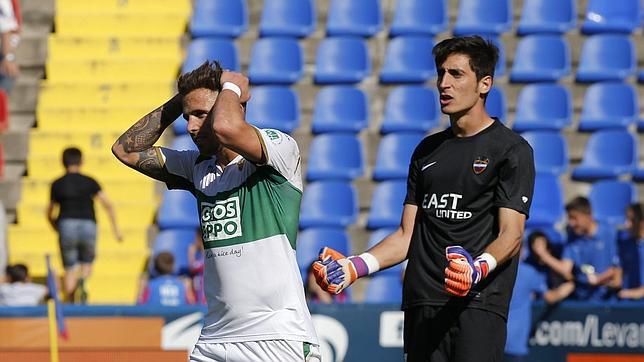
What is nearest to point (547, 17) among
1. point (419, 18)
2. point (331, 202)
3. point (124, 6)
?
point (419, 18)

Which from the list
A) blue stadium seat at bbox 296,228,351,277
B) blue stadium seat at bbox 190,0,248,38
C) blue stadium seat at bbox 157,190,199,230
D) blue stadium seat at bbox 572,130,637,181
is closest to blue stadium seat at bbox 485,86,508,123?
blue stadium seat at bbox 572,130,637,181

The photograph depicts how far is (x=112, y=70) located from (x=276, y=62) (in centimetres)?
194

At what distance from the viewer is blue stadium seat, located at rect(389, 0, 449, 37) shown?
1418 centimetres

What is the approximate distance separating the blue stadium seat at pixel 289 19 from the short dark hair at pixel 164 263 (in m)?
3.87

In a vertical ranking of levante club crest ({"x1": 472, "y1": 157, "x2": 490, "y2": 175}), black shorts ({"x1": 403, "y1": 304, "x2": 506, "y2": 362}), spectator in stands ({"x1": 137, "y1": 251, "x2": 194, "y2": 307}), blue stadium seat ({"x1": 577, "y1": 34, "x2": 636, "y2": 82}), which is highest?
blue stadium seat ({"x1": 577, "y1": 34, "x2": 636, "y2": 82})

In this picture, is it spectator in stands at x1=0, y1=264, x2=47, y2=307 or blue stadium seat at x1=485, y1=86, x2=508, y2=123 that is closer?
spectator in stands at x1=0, y1=264, x2=47, y2=307

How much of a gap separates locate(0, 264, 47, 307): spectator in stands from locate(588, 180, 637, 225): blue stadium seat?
5735mm

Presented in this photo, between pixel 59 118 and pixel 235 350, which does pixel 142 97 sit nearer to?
pixel 59 118

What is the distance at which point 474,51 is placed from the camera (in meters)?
5.46

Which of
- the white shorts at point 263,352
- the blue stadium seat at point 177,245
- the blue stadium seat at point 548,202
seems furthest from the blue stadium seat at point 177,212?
the white shorts at point 263,352

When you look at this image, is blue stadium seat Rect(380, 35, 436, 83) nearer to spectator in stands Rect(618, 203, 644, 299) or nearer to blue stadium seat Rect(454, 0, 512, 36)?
blue stadium seat Rect(454, 0, 512, 36)

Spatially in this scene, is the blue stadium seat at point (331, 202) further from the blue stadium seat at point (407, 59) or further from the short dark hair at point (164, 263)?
the short dark hair at point (164, 263)

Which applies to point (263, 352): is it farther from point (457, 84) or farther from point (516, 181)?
point (457, 84)

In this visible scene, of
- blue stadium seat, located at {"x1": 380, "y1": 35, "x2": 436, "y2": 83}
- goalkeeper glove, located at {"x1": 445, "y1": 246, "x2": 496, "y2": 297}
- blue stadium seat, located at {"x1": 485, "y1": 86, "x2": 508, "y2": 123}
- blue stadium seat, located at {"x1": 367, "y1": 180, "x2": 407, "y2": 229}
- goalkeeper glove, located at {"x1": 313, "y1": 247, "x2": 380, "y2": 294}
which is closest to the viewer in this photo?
goalkeeper glove, located at {"x1": 445, "y1": 246, "x2": 496, "y2": 297}
